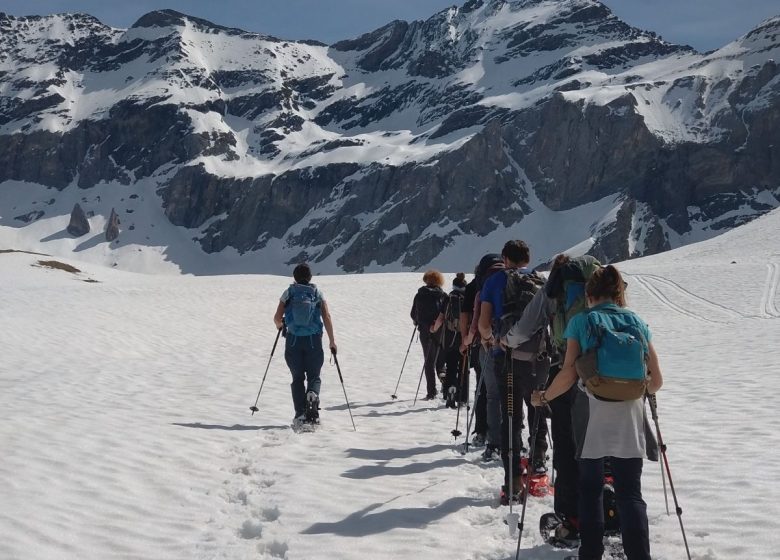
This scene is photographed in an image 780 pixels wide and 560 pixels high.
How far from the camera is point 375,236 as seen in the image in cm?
18675

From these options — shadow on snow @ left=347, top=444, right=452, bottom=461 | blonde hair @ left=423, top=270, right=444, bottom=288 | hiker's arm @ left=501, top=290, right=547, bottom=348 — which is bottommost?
shadow on snow @ left=347, top=444, right=452, bottom=461

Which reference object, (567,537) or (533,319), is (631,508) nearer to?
(567,537)

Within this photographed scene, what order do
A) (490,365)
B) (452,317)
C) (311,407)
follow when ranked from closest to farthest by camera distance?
1. (490,365)
2. (311,407)
3. (452,317)

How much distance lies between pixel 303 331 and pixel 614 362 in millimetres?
5853

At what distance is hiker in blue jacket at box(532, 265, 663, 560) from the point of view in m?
4.49

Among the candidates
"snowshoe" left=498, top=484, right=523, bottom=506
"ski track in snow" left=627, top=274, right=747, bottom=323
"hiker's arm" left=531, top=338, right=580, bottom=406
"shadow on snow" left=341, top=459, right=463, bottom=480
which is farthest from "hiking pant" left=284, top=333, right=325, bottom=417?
"ski track in snow" left=627, top=274, right=747, bottom=323

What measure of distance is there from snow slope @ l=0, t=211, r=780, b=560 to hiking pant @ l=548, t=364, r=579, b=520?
38cm

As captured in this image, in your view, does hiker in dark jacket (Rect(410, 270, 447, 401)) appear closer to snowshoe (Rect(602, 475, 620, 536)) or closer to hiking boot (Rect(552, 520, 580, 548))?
hiking boot (Rect(552, 520, 580, 548))

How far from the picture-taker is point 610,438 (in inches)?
178

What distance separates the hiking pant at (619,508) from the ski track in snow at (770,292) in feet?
86.4

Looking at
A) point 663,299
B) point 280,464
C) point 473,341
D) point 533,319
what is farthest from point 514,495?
point 663,299

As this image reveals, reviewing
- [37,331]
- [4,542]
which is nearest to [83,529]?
[4,542]

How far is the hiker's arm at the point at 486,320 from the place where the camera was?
6.68m

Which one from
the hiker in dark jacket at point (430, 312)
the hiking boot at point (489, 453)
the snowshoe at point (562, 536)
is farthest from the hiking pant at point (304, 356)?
the snowshoe at point (562, 536)
